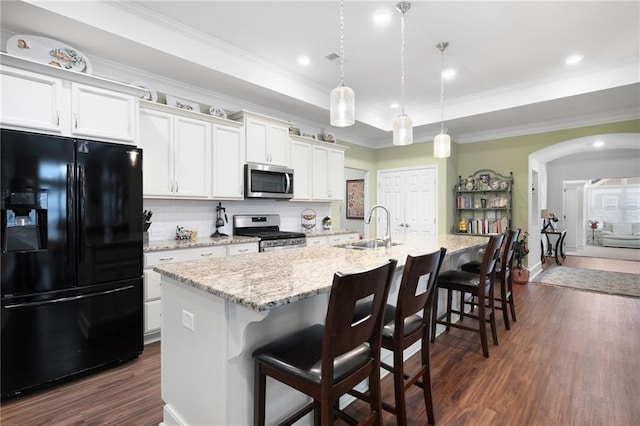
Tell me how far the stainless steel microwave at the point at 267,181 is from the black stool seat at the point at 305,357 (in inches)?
109

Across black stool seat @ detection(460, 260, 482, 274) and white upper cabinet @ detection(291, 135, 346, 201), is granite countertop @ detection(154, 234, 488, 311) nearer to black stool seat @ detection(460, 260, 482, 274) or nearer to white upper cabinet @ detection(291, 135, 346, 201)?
black stool seat @ detection(460, 260, 482, 274)

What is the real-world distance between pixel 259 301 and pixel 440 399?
5.51ft

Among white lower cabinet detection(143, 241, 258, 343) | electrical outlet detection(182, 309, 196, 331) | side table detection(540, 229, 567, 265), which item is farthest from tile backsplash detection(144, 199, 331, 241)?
side table detection(540, 229, 567, 265)

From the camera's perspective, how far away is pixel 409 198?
21.1 feet

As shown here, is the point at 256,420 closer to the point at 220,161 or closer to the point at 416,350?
the point at 416,350

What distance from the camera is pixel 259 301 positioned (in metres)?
1.17

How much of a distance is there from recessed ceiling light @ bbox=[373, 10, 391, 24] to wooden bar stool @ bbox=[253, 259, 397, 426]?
248 centimetres

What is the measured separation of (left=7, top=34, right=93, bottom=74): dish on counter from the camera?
2523 mm

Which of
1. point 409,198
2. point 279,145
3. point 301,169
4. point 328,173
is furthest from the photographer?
point 409,198

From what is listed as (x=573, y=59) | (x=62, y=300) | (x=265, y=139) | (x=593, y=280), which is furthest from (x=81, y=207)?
(x=593, y=280)

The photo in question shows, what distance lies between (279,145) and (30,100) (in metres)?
2.60

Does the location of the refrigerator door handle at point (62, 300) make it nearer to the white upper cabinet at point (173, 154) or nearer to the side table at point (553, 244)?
the white upper cabinet at point (173, 154)

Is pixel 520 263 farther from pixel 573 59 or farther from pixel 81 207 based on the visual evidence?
pixel 81 207

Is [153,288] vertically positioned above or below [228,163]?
below
